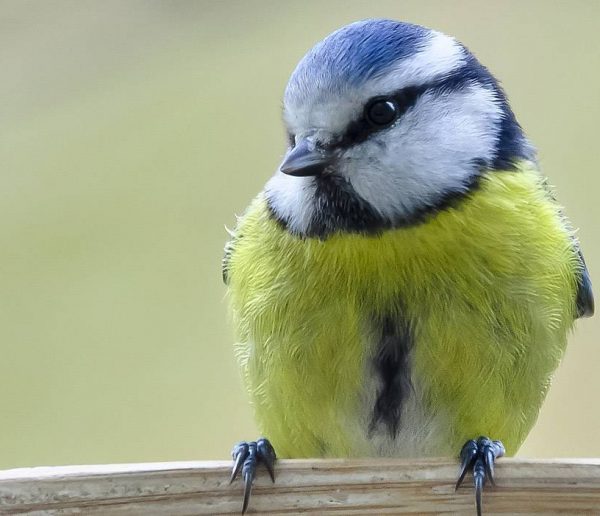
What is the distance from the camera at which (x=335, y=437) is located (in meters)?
1.01

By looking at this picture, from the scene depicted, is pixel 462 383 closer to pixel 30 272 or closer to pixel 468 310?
pixel 468 310

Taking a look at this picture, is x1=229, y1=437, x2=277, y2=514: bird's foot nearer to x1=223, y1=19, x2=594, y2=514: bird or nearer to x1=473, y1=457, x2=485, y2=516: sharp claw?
x1=223, y1=19, x2=594, y2=514: bird

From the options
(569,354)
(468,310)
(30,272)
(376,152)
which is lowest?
(569,354)

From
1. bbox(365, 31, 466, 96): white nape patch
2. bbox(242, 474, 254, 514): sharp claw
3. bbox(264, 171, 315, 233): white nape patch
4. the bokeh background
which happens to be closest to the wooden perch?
bbox(242, 474, 254, 514): sharp claw

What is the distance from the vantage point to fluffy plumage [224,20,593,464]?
0.87m

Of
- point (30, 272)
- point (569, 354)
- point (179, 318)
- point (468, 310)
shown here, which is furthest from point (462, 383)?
point (30, 272)

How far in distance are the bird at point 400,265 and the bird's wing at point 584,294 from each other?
0.23 feet

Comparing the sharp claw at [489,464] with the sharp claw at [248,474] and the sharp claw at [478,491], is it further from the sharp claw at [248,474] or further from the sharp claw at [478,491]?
the sharp claw at [248,474]

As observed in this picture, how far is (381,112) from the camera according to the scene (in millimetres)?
863

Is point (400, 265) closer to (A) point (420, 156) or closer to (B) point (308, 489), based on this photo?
(A) point (420, 156)

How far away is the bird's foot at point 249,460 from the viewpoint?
2.74 feet

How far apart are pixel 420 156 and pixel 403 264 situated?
0.33ft

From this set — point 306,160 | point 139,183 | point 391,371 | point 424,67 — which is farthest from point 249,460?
point 139,183

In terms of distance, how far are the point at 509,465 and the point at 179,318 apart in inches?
47.4
